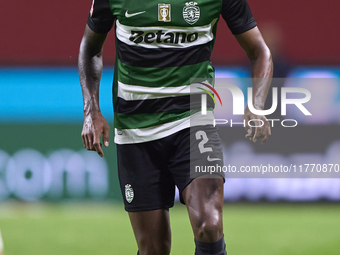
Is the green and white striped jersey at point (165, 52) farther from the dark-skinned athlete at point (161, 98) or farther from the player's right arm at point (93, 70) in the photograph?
the player's right arm at point (93, 70)

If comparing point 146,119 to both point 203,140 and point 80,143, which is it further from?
point 80,143

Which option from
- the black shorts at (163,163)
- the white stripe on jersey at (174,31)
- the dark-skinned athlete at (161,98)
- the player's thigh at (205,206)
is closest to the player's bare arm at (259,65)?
the dark-skinned athlete at (161,98)

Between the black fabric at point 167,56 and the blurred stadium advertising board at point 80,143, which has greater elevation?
the black fabric at point 167,56

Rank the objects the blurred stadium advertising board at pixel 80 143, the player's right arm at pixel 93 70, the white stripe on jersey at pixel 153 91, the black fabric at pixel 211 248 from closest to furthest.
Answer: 1. the black fabric at pixel 211 248
2. the white stripe on jersey at pixel 153 91
3. the player's right arm at pixel 93 70
4. the blurred stadium advertising board at pixel 80 143

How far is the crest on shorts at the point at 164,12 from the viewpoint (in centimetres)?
346

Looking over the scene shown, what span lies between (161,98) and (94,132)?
423 mm

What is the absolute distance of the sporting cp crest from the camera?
3.45 metres

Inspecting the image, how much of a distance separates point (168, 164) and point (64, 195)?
12.0 feet

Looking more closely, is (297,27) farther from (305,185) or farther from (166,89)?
(166,89)

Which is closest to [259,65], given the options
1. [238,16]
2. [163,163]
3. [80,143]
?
[238,16]

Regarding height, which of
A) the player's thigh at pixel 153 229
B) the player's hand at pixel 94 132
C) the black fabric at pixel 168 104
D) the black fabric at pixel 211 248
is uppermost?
the black fabric at pixel 168 104

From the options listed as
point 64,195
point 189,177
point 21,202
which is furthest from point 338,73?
point 189,177

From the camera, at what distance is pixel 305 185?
701 centimetres

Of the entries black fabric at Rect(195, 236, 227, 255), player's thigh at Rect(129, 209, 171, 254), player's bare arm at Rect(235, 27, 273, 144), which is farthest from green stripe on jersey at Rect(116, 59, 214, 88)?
black fabric at Rect(195, 236, 227, 255)
